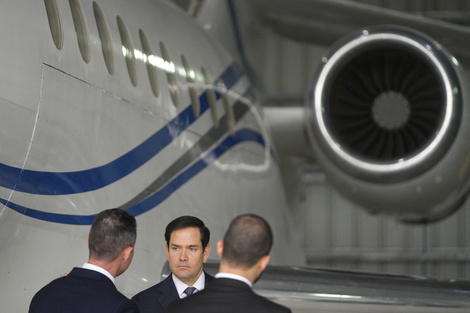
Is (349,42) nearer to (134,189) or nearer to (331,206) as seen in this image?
(134,189)

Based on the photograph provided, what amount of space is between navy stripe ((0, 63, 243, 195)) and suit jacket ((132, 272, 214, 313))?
70 centimetres

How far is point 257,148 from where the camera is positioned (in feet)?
23.4

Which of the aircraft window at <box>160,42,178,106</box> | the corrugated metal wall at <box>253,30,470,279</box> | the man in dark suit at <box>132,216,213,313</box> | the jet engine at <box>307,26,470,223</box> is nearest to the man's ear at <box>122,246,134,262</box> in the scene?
the man in dark suit at <box>132,216,213,313</box>

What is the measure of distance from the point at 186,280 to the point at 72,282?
16.3 inches

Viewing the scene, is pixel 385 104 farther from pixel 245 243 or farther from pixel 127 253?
pixel 245 243

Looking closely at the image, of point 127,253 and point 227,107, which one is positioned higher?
point 227,107

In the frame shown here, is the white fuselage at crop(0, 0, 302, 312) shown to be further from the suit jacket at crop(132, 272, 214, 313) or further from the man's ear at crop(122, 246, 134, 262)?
the man's ear at crop(122, 246, 134, 262)

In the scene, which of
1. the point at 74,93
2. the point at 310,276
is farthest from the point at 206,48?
the point at 74,93

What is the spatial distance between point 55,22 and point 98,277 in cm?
159

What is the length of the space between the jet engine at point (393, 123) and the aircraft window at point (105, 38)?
2.51 metres

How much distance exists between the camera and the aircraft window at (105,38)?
14.5 feet

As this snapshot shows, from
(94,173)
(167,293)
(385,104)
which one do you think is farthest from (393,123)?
(167,293)

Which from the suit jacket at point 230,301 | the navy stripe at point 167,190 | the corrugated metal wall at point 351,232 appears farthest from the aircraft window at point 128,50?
the corrugated metal wall at point 351,232

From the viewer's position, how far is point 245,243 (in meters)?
2.24
